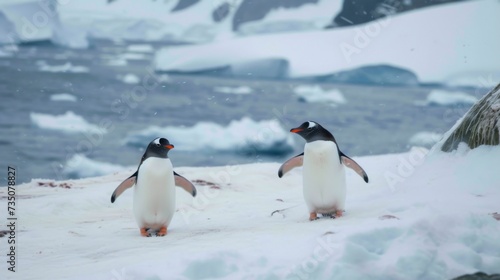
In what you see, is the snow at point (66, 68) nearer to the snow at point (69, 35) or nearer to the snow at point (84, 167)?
the snow at point (69, 35)

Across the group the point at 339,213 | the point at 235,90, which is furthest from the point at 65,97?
the point at 339,213

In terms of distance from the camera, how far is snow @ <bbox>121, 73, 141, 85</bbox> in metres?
10.1

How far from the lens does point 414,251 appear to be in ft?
7.77

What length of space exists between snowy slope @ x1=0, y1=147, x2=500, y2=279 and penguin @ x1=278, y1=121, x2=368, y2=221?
107mm

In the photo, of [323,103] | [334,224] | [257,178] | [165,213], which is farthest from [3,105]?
[334,224]

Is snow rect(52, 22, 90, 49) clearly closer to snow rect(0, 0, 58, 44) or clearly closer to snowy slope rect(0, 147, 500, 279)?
snow rect(0, 0, 58, 44)

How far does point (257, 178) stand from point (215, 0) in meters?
5.96

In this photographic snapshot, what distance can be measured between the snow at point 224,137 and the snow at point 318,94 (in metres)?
1.03

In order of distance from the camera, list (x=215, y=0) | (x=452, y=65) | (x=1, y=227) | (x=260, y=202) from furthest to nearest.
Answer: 1. (x=215, y=0)
2. (x=452, y=65)
3. (x=260, y=202)
4. (x=1, y=227)

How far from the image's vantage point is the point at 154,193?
3232mm

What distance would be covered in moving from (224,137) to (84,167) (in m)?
1.72

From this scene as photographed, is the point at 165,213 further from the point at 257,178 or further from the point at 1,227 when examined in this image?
the point at 257,178

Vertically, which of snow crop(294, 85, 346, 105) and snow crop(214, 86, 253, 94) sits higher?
snow crop(294, 85, 346, 105)

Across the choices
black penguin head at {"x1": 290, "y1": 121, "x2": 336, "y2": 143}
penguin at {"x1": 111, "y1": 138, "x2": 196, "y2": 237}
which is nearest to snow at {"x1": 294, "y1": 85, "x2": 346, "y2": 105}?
black penguin head at {"x1": 290, "y1": 121, "x2": 336, "y2": 143}
